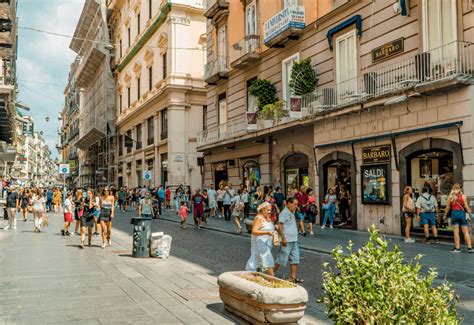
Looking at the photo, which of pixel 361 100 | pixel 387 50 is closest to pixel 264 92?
pixel 361 100

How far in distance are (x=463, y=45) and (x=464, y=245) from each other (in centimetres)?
545

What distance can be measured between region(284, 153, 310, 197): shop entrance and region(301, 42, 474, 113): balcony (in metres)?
3.52

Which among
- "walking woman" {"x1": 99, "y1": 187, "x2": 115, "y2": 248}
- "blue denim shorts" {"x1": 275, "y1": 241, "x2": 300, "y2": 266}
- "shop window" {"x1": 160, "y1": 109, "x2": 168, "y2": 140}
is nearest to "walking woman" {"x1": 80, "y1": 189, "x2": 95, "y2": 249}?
"walking woman" {"x1": 99, "y1": 187, "x2": 115, "y2": 248}

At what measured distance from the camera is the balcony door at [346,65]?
18344 millimetres

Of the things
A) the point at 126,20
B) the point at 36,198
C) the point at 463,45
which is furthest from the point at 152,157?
the point at 463,45

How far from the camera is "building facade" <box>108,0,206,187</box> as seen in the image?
117ft

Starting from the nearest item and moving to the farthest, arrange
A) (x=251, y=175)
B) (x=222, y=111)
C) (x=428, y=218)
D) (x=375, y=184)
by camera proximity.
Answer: (x=428, y=218), (x=375, y=184), (x=251, y=175), (x=222, y=111)

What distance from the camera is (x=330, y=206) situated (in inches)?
750

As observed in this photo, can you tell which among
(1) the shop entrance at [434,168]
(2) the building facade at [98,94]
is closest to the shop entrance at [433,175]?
(1) the shop entrance at [434,168]

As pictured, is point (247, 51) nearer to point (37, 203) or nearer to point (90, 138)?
point (37, 203)

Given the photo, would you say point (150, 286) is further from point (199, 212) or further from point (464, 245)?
point (199, 212)

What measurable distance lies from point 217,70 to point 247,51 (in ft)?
A: 12.7

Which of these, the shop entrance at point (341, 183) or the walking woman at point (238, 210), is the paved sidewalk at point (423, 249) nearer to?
the walking woman at point (238, 210)

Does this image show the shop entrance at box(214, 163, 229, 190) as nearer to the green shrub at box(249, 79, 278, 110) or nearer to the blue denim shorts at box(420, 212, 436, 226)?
the green shrub at box(249, 79, 278, 110)
